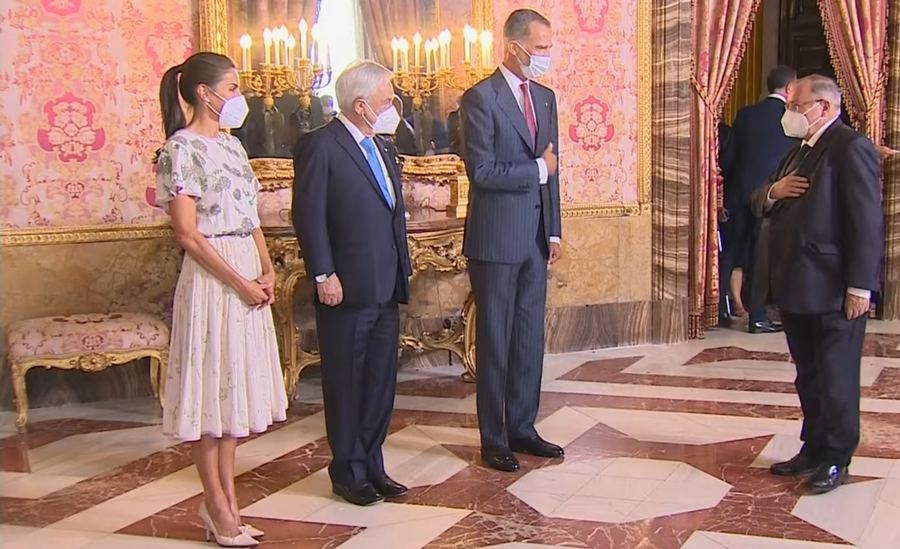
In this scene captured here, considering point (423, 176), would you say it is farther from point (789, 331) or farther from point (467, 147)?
point (789, 331)

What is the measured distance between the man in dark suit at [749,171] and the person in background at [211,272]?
13.6 feet

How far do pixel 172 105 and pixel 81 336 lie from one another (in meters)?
1.85

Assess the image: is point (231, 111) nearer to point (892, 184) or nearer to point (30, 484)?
point (30, 484)

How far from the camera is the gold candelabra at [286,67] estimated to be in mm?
5121

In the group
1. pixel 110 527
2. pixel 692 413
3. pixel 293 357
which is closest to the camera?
pixel 110 527

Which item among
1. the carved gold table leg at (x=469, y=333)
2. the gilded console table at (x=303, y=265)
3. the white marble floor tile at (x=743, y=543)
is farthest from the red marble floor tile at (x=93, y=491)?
the white marble floor tile at (x=743, y=543)

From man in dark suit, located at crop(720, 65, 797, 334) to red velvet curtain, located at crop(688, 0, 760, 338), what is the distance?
30 cm

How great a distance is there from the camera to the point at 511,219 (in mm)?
3771

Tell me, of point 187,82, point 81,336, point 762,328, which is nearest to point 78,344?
point 81,336

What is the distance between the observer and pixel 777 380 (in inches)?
204

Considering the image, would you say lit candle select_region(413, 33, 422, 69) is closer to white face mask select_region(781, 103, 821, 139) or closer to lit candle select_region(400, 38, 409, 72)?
lit candle select_region(400, 38, 409, 72)

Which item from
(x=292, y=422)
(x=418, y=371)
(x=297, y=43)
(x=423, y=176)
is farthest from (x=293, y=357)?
(x=297, y=43)

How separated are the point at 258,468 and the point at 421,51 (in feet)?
8.34

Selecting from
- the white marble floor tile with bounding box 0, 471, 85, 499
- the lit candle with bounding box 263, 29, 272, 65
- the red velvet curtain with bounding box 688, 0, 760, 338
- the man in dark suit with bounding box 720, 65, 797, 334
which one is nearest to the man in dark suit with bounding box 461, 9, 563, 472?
the white marble floor tile with bounding box 0, 471, 85, 499
